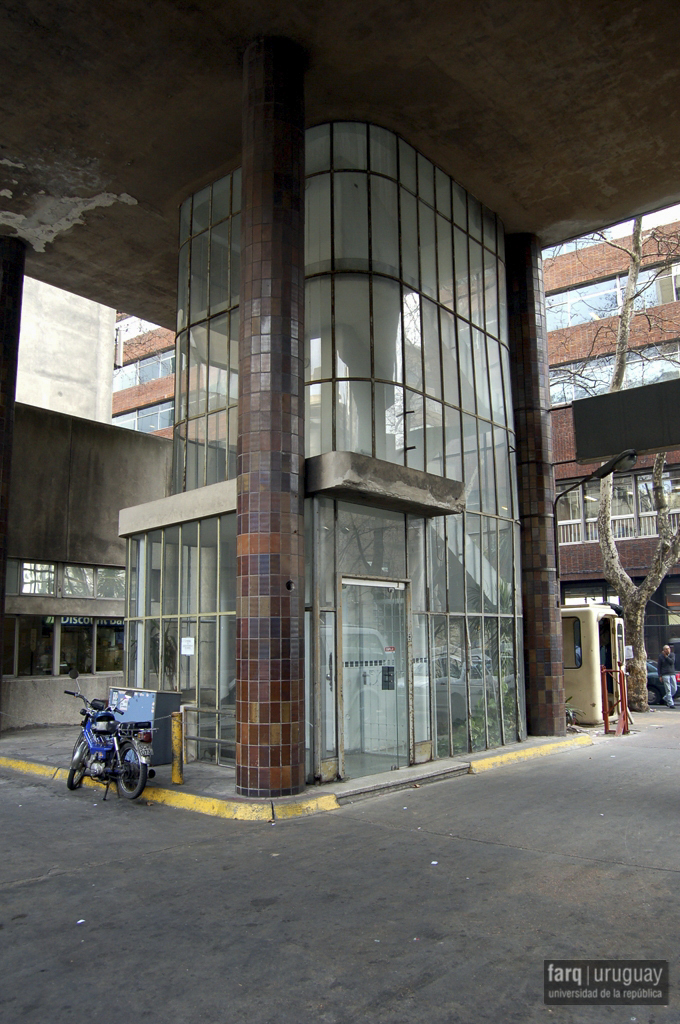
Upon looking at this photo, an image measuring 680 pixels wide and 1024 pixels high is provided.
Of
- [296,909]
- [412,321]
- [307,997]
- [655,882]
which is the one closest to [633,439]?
[412,321]

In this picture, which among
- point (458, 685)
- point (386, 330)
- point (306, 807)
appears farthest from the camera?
point (458, 685)

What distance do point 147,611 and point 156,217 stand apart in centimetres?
831

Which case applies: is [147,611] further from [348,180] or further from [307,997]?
[307,997]

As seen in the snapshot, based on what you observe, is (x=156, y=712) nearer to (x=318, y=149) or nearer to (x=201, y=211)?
(x=318, y=149)

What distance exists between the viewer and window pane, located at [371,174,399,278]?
491 inches

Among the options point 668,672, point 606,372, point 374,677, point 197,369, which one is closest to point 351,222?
point 197,369

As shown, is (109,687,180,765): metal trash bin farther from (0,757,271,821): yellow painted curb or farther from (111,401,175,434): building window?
(111,401,175,434): building window

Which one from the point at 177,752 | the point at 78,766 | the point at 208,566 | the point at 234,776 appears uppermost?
the point at 208,566

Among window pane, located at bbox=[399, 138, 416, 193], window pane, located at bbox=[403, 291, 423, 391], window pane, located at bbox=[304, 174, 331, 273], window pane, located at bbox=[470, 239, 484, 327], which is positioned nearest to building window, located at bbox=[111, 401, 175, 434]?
window pane, located at bbox=[470, 239, 484, 327]

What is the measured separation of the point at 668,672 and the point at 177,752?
65.0 feet

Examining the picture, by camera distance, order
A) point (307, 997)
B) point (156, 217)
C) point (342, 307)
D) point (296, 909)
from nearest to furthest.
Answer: point (307, 997) < point (296, 909) < point (342, 307) < point (156, 217)

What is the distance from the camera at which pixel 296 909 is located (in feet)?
19.2

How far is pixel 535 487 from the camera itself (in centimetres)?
1590

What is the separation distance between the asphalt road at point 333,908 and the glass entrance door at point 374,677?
4.62ft
